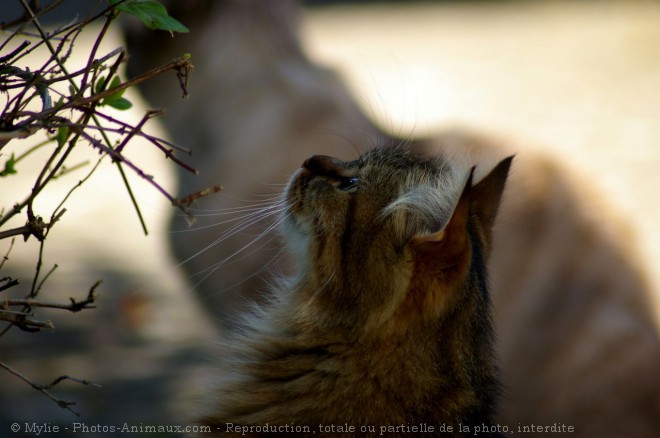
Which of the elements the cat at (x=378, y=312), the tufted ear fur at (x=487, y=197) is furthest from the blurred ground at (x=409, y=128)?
the cat at (x=378, y=312)

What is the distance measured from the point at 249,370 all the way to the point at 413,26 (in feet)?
31.6

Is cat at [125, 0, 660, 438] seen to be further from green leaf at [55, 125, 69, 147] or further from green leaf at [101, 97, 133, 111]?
green leaf at [55, 125, 69, 147]

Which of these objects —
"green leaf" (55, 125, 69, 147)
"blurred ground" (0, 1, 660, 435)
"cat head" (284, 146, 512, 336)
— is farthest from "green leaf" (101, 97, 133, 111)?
"blurred ground" (0, 1, 660, 435)

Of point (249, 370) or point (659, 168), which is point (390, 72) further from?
point (249, 370)

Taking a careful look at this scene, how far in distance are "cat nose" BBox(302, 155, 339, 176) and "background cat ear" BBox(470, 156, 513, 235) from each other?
39 cm

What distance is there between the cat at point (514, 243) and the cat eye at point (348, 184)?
436mm

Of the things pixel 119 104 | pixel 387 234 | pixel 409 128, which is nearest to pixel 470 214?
pixel 387 234

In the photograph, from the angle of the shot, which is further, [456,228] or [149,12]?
[456,228]

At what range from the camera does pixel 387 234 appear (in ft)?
7.32

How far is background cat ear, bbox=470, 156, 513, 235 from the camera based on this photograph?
2.42 metres

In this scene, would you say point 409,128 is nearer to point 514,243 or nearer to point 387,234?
point 514,243

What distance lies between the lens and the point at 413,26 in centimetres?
1159

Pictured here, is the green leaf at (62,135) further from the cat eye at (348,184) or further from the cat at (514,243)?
the cat at (514,243)

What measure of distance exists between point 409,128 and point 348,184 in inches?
171
